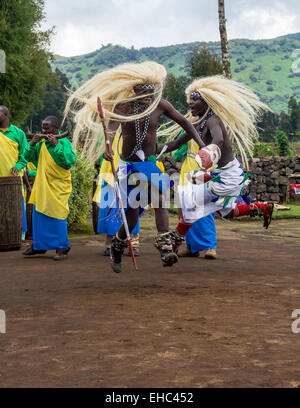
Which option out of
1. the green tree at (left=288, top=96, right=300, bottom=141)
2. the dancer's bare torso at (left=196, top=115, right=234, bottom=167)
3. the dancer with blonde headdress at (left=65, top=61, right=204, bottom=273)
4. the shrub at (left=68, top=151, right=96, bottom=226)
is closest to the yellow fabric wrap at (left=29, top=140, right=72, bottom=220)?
the dancer with blonde headdress at (left=65, top=61, right=204, bottom=273)

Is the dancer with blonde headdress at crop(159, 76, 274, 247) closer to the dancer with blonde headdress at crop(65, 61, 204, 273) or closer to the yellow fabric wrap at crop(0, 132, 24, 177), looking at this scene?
the dancer with blonde headdress at crop(65, 61, 204, 273)

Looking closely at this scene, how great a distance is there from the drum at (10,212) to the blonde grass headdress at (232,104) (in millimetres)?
2345

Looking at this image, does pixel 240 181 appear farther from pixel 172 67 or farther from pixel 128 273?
pixel 172 67

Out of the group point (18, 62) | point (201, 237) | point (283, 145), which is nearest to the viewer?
point (201, 237)

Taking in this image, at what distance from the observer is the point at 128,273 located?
5.95 meters

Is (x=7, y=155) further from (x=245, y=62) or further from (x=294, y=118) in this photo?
(x=245, y=62)

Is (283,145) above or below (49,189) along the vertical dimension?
above

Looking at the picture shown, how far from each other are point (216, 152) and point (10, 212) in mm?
3187

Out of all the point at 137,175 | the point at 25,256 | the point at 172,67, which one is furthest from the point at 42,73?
the point at 172,67

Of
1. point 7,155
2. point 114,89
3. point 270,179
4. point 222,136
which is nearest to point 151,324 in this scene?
point 114,89

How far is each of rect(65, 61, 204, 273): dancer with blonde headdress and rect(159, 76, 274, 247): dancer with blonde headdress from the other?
900mm

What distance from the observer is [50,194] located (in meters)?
7.36

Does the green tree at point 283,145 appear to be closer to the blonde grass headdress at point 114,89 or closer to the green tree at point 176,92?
the blonde grass headdress at point 114,89
